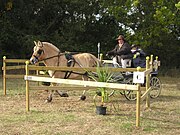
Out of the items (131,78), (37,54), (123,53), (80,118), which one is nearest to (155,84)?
(131,78)

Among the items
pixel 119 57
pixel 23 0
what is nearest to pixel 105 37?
pixel 23 0

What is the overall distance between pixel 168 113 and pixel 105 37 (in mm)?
15335

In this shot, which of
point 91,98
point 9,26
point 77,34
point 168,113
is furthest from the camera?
point 77,34

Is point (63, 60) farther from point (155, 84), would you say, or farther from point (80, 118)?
point (155, 84)

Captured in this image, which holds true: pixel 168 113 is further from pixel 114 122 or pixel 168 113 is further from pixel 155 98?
pixel 155 98

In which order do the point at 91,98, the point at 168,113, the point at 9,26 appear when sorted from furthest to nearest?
the point at 9,26
the point at 91,98
the point at 168,113

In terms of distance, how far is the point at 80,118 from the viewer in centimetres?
729

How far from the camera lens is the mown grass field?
6.26m

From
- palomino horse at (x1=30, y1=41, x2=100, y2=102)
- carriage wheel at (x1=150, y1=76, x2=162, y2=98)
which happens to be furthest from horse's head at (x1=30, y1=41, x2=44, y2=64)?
carriage wheel at (x1=150, y1=76, x2=162, y2=98)

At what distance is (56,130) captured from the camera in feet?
20.5

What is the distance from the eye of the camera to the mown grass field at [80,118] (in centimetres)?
626

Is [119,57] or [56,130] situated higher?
[119,57]

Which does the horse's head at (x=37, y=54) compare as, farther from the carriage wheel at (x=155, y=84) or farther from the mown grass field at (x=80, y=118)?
the carriage wheel at (x=155, y=84)

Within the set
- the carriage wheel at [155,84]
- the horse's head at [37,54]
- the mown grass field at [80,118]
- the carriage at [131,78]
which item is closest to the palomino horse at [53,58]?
the horse's head at [37,54]
